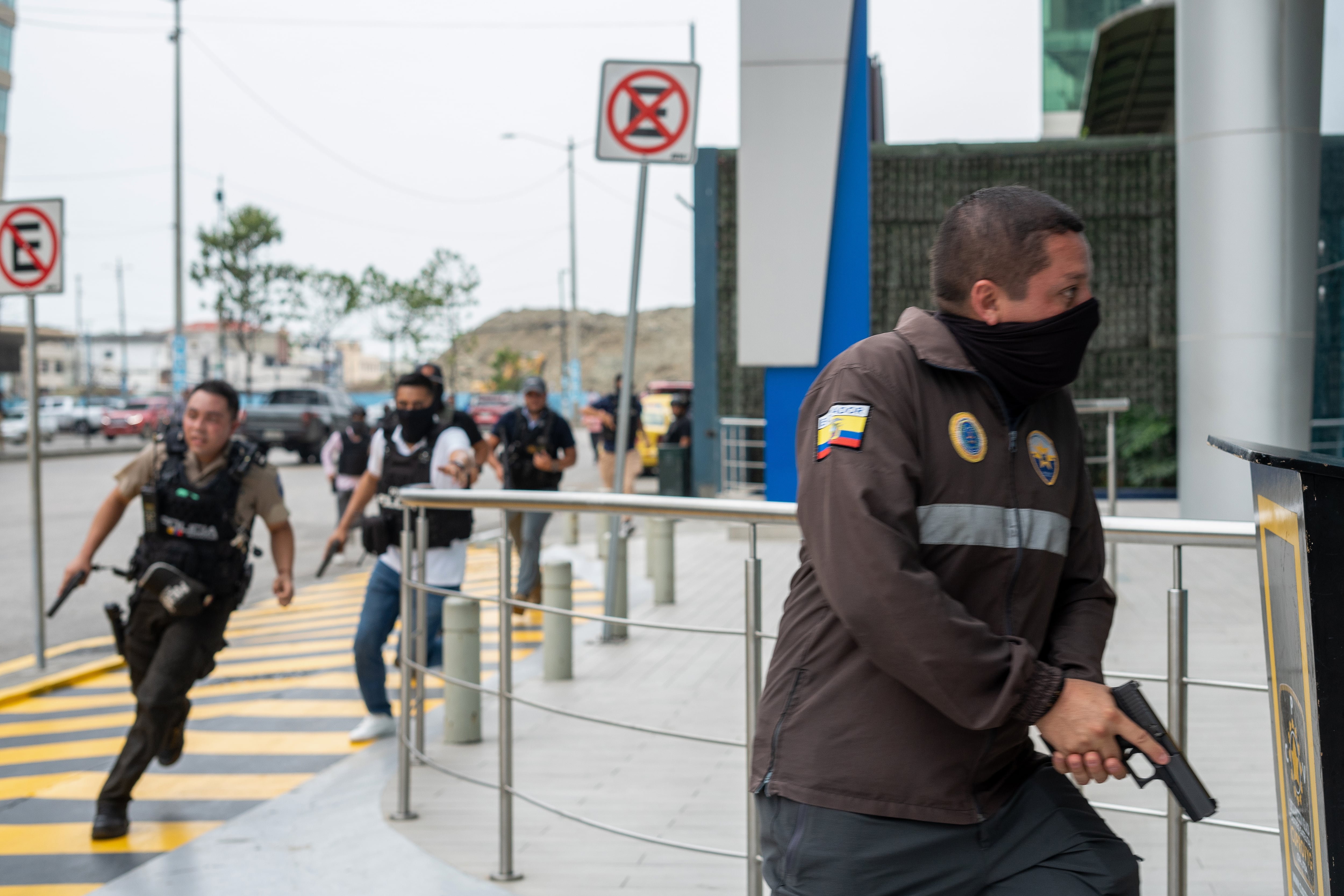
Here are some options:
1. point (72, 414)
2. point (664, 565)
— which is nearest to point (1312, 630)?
point (664, 565)

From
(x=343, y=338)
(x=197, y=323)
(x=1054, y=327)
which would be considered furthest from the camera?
(x=197, y=323)

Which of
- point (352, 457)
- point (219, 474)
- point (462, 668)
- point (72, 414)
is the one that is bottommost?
point (462, 668)

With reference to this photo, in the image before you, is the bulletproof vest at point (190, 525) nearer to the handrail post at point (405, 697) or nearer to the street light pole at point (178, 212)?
the handrail post at point (405, 697)

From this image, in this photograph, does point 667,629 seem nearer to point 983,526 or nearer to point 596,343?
point 983,526

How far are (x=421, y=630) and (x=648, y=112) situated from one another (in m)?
3.78

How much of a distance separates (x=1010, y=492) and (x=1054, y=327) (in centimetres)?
26

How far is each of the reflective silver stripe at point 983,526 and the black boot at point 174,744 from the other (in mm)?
4208

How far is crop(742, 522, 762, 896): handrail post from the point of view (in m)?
3.38

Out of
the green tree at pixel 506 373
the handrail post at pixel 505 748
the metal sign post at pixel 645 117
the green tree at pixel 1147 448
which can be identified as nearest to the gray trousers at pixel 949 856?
the handrail post at pixel 505 748

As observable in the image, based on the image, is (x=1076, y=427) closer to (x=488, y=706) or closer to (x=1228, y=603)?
(x=488, y=706)

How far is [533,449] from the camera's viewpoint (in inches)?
380

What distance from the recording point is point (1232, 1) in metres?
8.73

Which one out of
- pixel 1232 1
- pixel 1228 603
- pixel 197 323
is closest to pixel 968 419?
pixel 1228 603

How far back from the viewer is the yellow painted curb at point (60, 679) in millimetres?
7273
